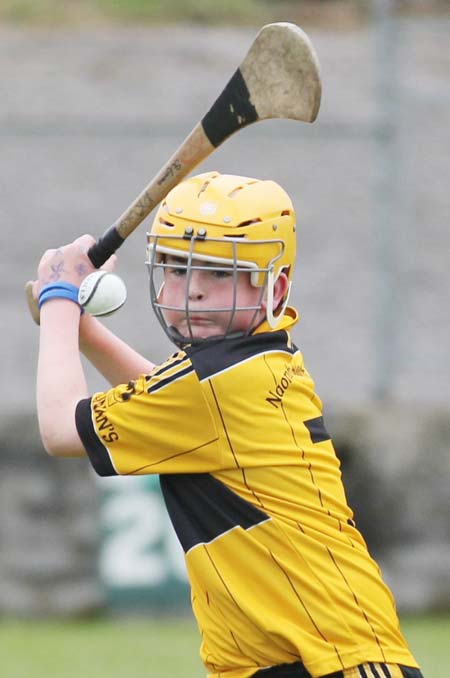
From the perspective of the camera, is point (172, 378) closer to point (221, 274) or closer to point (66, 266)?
point (221, 274)

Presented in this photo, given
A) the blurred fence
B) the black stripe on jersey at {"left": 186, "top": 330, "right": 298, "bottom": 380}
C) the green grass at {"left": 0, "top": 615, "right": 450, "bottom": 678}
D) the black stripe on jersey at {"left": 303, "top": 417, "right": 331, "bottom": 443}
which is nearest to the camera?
the black stripe on jersey at {"left": 186, "top": 330, "right": 298, "bottom": 380}

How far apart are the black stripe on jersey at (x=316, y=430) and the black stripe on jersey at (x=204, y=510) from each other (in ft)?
0.79

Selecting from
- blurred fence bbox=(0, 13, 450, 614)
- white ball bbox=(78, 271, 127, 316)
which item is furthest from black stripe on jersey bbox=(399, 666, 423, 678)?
blurred fence bbox=(0, 13, 450, 614)

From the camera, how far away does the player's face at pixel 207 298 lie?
3326mm

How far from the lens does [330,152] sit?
8148 millimetres

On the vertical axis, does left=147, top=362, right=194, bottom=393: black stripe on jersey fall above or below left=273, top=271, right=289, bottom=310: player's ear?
below

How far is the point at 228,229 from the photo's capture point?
10.8ft

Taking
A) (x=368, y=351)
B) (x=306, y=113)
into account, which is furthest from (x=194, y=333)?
(x=368, y=351)

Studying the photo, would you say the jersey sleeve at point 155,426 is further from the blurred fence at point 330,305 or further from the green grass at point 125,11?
the green grass at point 125,11

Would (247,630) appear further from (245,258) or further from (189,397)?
(245,258)

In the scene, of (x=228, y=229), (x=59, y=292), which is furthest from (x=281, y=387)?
(x=59, y=292)

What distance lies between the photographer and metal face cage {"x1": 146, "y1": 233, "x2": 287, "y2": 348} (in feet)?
10.8

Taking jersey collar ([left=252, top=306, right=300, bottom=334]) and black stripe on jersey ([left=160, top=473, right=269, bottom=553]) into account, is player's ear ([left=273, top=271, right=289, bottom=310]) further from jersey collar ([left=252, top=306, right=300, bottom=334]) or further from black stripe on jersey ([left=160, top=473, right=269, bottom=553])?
black stripe on jersey ([left=160, top=473, right=269, bottom=553])

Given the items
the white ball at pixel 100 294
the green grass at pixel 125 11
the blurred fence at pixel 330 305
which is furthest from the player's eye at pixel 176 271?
the green grass at pixel 125 11
